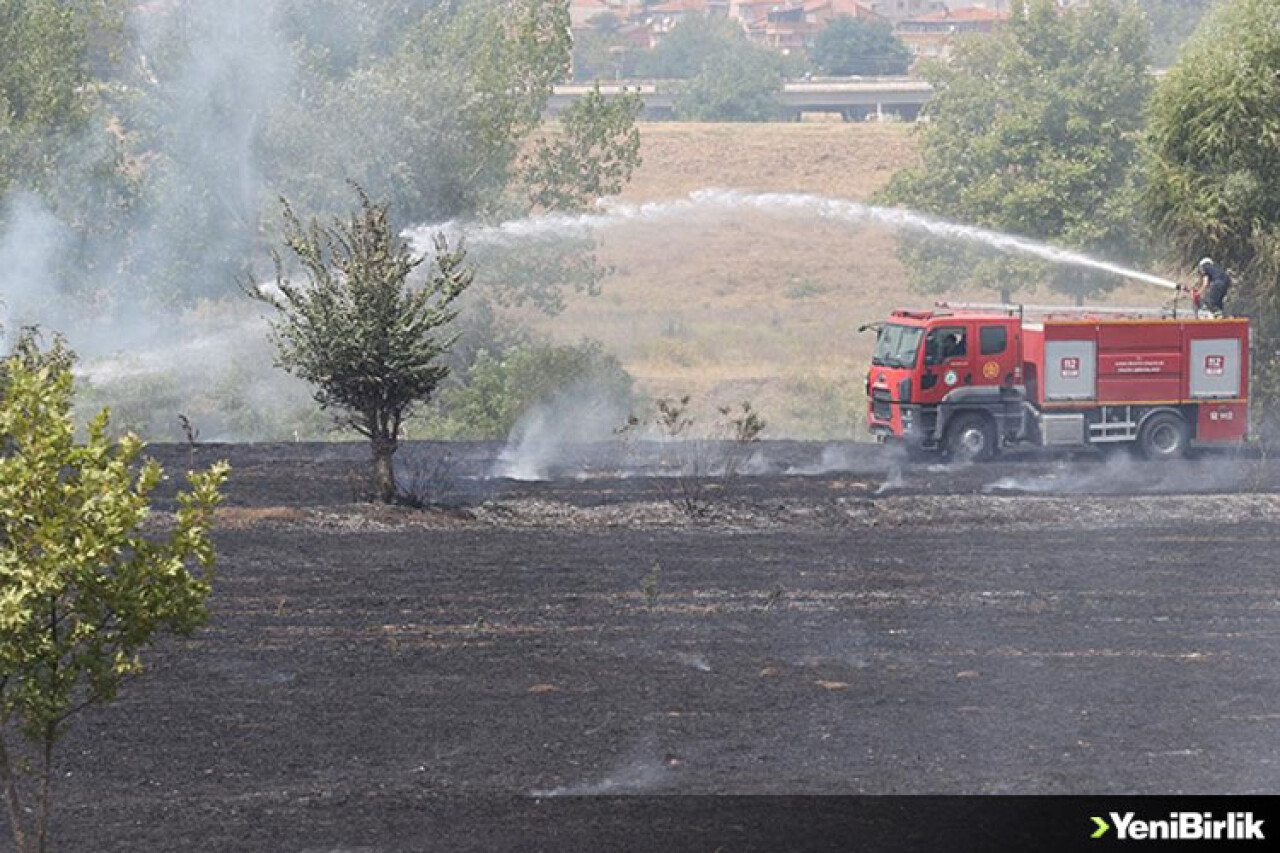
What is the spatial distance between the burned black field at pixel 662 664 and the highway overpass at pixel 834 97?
90.4 meters

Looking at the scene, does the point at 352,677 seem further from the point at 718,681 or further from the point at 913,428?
the point at 913,428

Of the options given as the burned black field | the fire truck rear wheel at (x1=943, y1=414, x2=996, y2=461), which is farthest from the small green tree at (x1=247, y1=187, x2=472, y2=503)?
the fire truck rear wheel at (x1=943, y1=414, x2=996, y2=461)

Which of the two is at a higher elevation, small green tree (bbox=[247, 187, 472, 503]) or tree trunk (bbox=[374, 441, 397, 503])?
small green tree (bbox=[247, 187, 472, 503])

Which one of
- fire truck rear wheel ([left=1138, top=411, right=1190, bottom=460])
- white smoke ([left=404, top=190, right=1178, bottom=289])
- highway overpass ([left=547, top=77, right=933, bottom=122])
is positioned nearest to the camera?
fire truck rear wheel ([left=1138, top=411, right=1190, bottom=460])

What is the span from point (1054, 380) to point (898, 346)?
2743 mm

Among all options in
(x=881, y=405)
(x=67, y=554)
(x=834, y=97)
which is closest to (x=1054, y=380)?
(x=881, y=405)

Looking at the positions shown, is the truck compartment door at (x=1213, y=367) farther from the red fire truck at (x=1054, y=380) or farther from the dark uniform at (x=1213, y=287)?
the dark uniform at (x=1213, y=287)

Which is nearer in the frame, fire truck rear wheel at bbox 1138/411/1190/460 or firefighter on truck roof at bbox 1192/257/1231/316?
fire truck rear wheel at bbox 1138/411/1190/460

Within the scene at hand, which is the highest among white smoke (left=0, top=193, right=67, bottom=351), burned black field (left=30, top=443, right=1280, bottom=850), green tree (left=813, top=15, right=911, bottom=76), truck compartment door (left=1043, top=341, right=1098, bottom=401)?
green tree (left=813, top=15, right=911, bottom=76)

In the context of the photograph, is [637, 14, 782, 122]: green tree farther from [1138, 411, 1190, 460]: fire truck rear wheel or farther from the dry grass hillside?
[1138, 411, 1190, 460]: fire truck rear wheel

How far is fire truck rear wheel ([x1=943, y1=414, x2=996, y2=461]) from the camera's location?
3303 centimetres

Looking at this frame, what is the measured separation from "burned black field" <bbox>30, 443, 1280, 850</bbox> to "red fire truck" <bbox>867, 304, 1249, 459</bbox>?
4.43 metres

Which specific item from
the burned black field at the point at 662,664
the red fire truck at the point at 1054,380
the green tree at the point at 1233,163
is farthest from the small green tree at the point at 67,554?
the green tree at the point at 1233,163

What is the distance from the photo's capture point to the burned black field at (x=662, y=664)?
45.5 feet
